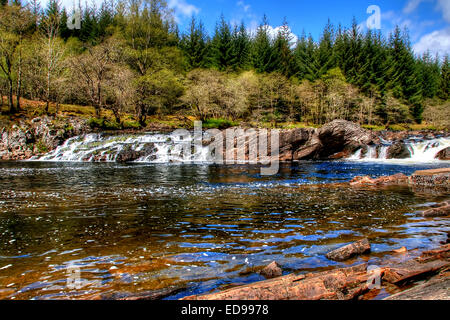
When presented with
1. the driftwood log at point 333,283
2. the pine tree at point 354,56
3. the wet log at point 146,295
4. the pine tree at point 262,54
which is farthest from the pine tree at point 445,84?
the wet log at point 146,295

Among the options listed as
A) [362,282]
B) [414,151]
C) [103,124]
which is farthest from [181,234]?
[103,124]

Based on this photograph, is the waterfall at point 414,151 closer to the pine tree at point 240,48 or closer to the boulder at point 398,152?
the boulder at point 398,152

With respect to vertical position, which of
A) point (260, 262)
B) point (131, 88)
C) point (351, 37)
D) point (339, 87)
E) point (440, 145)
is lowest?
point (260, 262)

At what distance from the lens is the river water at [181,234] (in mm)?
4859

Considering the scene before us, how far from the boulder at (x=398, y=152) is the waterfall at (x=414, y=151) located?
0.24 m

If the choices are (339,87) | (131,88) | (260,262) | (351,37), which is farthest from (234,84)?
(260,262)

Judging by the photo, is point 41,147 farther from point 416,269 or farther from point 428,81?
point 428,81

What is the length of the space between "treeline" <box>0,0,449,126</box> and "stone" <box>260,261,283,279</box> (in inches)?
1543

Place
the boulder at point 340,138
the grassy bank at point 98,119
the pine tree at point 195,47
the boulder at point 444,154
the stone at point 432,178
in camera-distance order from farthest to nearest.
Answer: the pine tree at point 195,47 → the grassy bank at point 98,119 → the boulder at point 340,138 → the boulder at point 444,154 → the stone at point 432,178

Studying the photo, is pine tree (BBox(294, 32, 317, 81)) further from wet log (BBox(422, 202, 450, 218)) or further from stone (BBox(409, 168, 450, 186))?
wet log (BBox(422, 202, 450, 218))

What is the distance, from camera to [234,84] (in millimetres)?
47562

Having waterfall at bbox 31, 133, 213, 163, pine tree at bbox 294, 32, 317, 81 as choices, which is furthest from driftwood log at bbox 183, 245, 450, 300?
pine tree at bbox 294, 32, 317, 81
